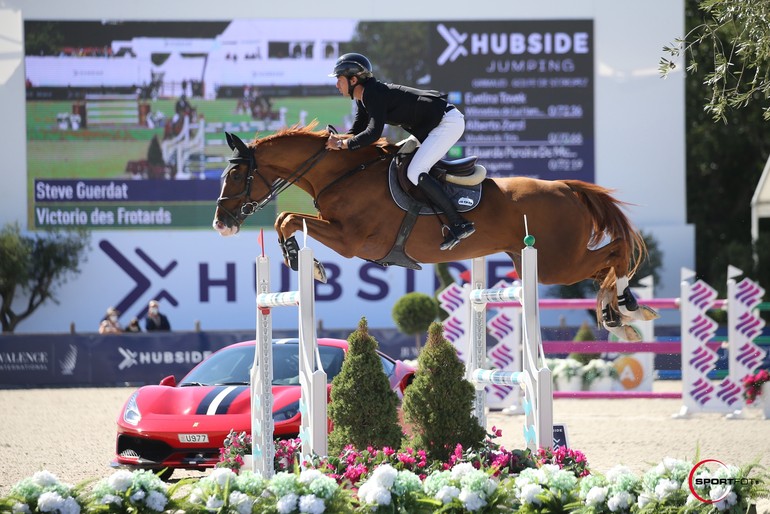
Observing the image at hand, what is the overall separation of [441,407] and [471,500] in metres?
1.04

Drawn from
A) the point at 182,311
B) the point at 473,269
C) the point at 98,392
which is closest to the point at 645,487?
the point at 473,269

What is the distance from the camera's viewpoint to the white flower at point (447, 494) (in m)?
5.09

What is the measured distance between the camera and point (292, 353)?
327 inches

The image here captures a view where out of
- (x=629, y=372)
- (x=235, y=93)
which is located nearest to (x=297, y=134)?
(x=629, y=372)

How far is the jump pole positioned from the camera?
574cm

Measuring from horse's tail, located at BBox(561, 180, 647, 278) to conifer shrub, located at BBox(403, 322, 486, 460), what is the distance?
185 cm

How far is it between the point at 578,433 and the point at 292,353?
368cm

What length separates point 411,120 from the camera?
690 cm

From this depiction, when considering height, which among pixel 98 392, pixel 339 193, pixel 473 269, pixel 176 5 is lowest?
pixel 98 392

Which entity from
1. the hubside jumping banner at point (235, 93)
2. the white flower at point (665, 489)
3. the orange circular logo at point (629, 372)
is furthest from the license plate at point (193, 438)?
the hubside jumping banner at point (235, 93)

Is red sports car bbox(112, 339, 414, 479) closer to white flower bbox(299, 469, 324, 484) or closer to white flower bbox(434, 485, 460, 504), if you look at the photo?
white flower bbox(299, 469, 324, 484)

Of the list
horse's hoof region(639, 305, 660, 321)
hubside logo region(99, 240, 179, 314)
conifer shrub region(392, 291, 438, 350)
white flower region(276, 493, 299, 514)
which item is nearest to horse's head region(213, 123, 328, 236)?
white flower region(276, 493, 299, 514)

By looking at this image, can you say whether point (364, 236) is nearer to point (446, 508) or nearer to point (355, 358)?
point (355, 358)

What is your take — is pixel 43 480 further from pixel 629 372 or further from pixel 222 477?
pixel 629 372
